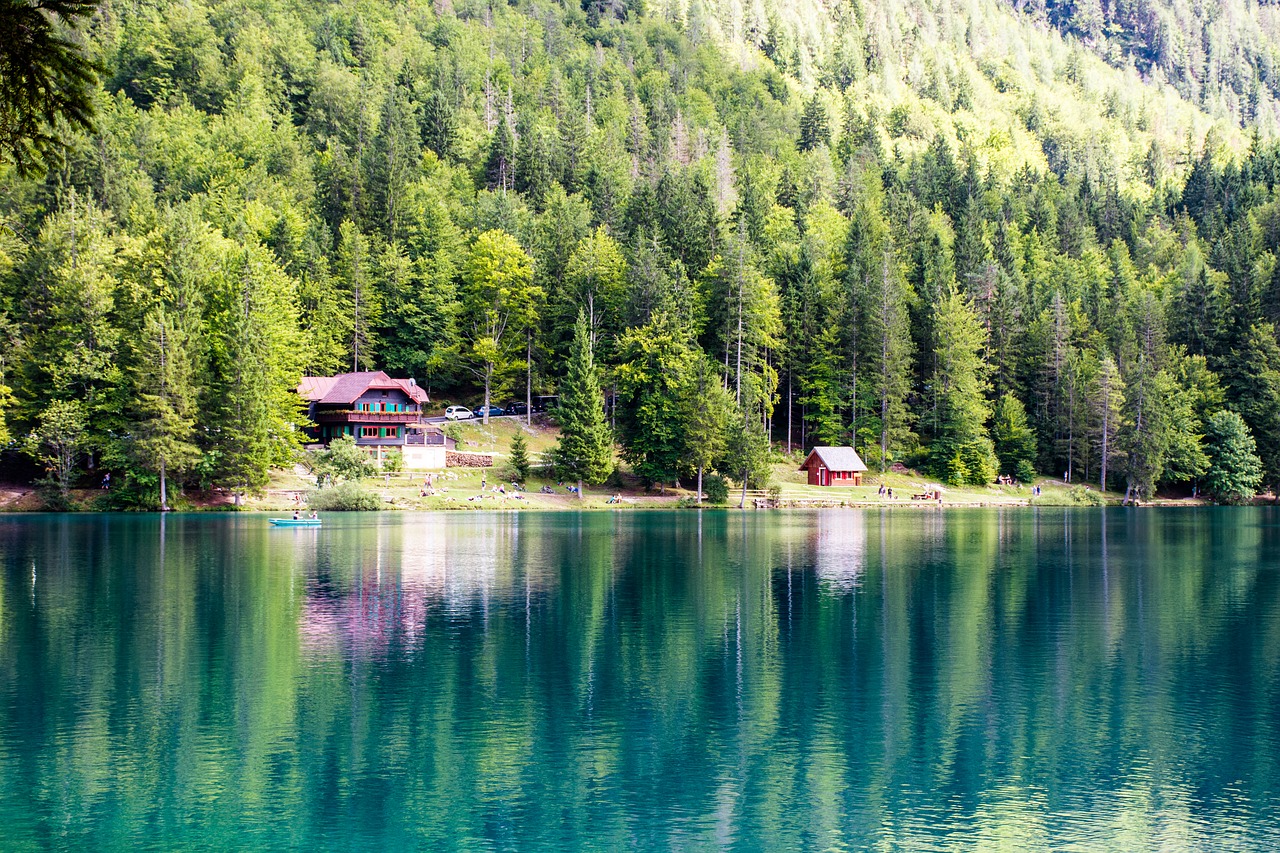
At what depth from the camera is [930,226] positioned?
492 feet

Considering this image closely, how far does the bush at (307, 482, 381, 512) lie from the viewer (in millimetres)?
87938

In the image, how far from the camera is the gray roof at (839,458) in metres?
107

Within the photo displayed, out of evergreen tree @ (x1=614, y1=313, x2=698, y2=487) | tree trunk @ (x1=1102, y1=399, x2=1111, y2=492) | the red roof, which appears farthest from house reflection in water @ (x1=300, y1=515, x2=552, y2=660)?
tree trunk @ (x1=1102, y1=399, x2=1111, y2=492)

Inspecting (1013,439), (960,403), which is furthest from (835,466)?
(1013,439)

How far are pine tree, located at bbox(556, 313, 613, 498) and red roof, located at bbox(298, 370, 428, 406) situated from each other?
16856 millimetres

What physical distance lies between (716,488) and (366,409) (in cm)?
3237

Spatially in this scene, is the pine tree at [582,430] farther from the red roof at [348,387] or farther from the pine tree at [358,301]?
the pine tree at [358,301]

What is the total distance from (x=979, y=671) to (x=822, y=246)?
114 meters

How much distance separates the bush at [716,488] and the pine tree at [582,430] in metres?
8.20

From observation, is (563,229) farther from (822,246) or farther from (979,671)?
(979,671)

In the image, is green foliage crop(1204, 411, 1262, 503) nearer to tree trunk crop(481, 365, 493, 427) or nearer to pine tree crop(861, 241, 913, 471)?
pine tree crop(861, 241, 913, 471)

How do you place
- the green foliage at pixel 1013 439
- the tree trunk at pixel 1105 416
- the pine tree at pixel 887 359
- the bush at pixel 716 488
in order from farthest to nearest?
1. the green foliage at pixel 1013 439
2. the pine tree at pixel 887 359
3. the tree trunk at pixel 1105 416
4. the bush at pixel 716 488

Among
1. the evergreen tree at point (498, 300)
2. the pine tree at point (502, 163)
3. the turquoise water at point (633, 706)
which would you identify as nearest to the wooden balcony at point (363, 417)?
the evergreen tree at point (498, 300)

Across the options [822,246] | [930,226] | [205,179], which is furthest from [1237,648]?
[205,179]
